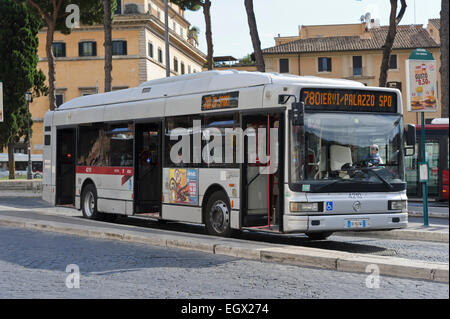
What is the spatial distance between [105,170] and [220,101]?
484 centimetres

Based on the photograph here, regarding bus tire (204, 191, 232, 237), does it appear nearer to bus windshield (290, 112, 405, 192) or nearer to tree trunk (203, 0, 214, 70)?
bus windshield (290, 112, 405, 192)

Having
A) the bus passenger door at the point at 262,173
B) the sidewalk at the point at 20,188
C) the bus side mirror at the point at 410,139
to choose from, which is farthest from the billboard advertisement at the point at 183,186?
the sidewalk at the point at 20,188

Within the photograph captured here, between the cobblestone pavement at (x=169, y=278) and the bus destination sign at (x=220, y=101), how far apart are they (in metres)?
2.98

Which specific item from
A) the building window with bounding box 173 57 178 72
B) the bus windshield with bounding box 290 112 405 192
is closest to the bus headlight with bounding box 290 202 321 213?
the bus windshield with bounding box 290 112 405 192

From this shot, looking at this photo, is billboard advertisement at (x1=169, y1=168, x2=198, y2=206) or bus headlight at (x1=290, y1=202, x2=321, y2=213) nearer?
bus headlight at (x1=290, y1=202, x2=321, y2=213)

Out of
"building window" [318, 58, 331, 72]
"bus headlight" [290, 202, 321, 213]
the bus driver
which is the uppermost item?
"building window" [318, 58, 331, 72]

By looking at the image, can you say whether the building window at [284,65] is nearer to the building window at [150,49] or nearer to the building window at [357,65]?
the building window at [357,65]

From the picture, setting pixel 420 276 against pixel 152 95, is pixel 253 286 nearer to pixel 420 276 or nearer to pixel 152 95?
pixel 420 276

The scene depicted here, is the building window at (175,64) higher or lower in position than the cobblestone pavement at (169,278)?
higher

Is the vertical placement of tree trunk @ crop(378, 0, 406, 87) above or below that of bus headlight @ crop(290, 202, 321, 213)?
above

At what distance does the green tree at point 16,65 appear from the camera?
4768 cm

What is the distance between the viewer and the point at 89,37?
6481 centimetres

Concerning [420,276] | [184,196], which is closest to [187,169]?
[184,196]

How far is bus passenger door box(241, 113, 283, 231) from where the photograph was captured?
11.8m
